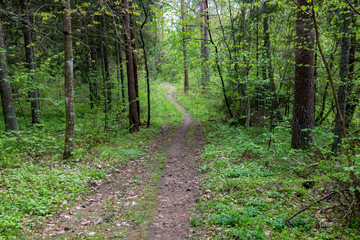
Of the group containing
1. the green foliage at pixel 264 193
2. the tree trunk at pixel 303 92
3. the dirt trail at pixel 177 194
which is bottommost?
the dirt trail at pixel 177 194

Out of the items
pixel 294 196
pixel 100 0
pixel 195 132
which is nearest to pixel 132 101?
pixel 195 132

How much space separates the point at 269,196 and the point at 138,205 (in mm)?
3514

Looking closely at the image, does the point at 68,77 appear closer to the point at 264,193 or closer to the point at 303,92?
the point at 264,193

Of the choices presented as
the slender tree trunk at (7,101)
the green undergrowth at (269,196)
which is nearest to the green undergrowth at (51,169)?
the slender tree trunk at (7,101)

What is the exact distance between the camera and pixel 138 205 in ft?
19.7

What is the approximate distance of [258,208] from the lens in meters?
5.16

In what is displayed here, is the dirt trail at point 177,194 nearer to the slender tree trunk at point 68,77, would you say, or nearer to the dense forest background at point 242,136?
the dense forest background at point 242,136

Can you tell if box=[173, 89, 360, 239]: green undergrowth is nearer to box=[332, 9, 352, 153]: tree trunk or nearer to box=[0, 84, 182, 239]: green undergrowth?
box=[332, 9, 352, 153]: tree trunk

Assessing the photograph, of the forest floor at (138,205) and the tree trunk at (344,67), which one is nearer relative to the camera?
the forest floor at (138,205)

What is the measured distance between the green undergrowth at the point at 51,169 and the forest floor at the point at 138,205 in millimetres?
374

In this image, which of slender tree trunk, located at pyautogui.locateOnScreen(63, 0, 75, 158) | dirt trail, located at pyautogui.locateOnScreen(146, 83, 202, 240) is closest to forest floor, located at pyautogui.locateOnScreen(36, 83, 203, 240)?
dirt trail, located at pyautogui.locateOnScreen(146, 83, 202, 240)

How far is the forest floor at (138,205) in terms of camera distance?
15.6 ft

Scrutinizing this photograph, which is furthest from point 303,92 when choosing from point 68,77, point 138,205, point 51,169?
point 51,169

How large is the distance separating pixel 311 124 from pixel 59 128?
47.0 feet
